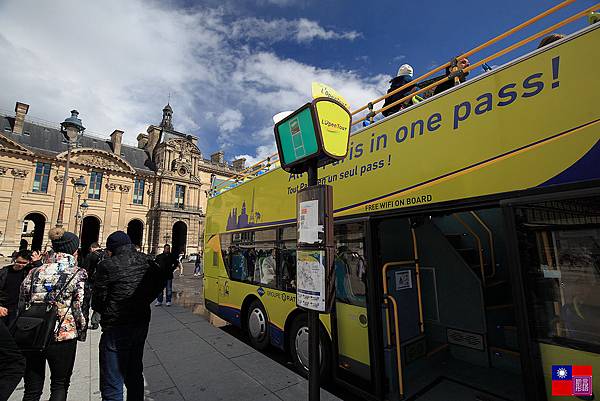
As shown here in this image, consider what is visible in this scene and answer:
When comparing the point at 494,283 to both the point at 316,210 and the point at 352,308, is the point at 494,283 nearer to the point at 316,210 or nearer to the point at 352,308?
the point at 352,308

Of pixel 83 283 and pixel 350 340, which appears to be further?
pixel 350 340

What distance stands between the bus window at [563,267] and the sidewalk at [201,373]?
2573 millimetres

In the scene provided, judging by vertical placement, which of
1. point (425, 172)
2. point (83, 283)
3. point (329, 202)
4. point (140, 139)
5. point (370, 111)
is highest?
point (140, 139)

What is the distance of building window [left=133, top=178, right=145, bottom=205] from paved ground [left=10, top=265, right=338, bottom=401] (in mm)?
35854

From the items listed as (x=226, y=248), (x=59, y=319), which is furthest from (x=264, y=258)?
(x=59, y=319)

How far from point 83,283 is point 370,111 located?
4178mm

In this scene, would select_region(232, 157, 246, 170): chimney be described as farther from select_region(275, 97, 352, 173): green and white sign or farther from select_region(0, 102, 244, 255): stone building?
select_region(275, 97, 352, 173): green and white sign

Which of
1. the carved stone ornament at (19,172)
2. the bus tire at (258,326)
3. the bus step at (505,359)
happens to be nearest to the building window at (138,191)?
the carved stone ornament at (19,172)

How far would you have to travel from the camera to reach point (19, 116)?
104 ft

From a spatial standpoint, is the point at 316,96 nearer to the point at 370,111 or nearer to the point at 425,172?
the point at 425,172

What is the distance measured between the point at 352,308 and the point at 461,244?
9.84 feet

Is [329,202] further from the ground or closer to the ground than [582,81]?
closer to the ground

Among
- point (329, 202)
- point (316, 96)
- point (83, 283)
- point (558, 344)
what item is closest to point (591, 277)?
point (558, 344)

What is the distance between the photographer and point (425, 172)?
3049mm
